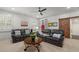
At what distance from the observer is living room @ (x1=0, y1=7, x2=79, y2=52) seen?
1727 mm

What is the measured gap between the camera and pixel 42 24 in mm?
1876

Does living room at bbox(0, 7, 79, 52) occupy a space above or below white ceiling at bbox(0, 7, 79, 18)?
below

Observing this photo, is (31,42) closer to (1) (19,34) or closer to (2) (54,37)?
(1) (19,34)

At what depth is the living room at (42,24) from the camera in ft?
5.66

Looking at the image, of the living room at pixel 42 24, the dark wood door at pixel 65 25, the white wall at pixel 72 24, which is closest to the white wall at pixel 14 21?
the living room at pixel 42 24

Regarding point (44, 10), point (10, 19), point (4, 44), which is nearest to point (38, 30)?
point (44, 10)

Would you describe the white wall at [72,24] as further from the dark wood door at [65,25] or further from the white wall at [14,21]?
the white wall at [14,21]

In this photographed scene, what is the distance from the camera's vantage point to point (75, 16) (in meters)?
1.74

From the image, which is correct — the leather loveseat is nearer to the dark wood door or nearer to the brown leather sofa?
the brown leather sofa

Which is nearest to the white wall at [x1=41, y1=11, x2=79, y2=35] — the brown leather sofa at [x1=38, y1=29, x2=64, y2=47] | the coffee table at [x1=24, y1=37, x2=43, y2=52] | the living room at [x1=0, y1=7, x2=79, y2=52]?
the living room at [x1=0, y1=7, x2=79, y2=52]

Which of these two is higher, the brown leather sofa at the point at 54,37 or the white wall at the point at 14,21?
the white wall at the point at 14,21

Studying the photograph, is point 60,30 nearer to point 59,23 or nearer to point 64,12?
point 59,23

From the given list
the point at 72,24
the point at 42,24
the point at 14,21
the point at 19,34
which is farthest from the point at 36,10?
the point at 72,24
